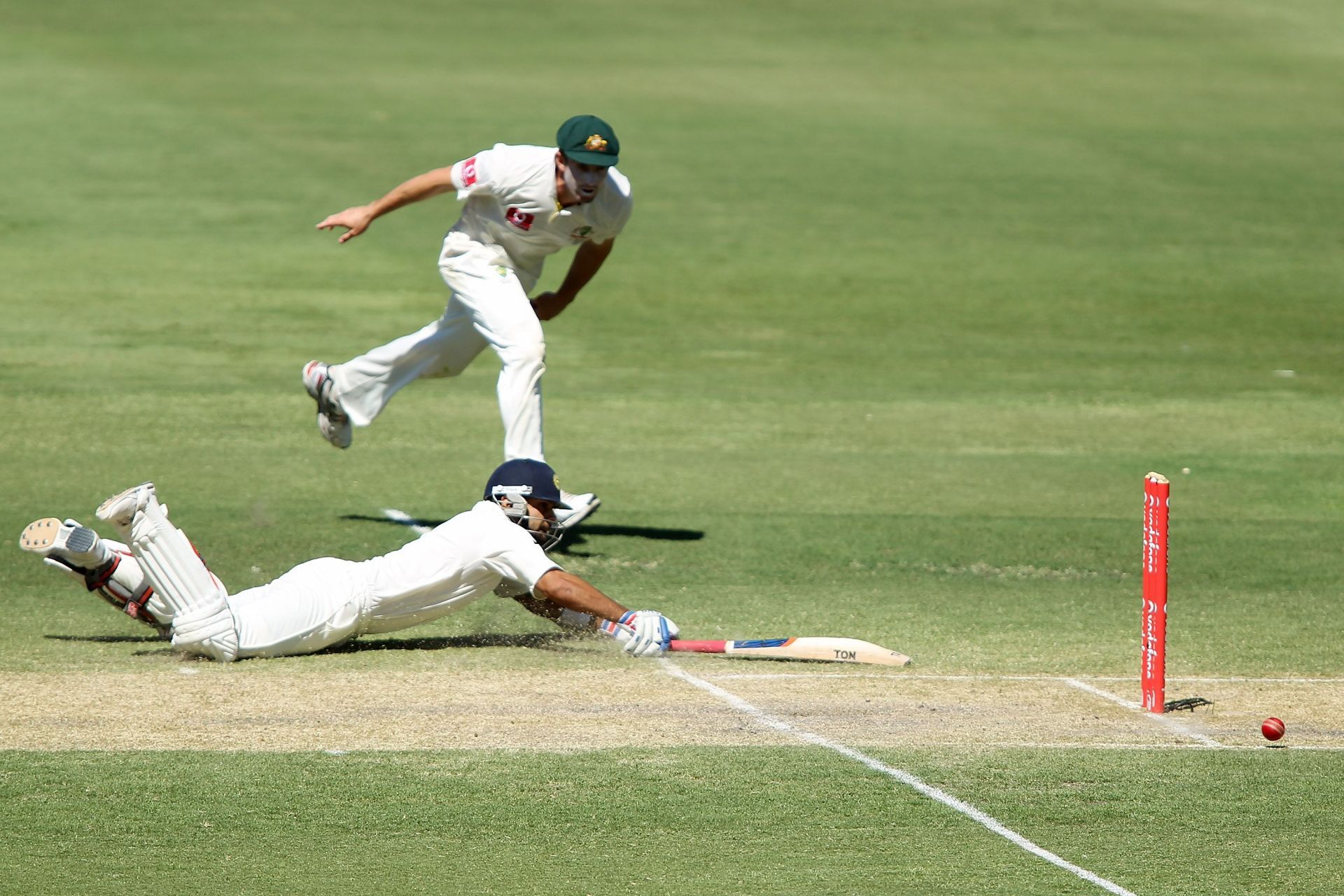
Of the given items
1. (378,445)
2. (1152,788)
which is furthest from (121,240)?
(1152,788)

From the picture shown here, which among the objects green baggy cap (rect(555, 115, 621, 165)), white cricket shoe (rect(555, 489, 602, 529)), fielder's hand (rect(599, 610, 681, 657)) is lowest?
fielder's hand (rect(599, 610, 681, 657))

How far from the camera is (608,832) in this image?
20.6 feet

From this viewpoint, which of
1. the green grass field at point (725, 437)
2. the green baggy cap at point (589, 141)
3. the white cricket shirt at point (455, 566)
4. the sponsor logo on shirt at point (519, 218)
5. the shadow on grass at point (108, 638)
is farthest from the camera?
the sponsor logo on shirt at point (519, 218)

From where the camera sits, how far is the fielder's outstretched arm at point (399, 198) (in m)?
10.8

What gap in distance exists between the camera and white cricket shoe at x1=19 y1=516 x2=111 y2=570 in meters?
7.93

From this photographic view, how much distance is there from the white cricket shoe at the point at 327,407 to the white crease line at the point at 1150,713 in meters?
5.47

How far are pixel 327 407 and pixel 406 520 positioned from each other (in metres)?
1.05

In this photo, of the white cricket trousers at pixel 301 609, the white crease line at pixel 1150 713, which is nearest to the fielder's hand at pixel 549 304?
the white cricket trousers at pixel 301 609

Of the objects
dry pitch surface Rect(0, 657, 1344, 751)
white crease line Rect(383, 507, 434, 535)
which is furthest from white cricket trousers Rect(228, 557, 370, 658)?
white crease line Rect(383, 507, 434, 535)

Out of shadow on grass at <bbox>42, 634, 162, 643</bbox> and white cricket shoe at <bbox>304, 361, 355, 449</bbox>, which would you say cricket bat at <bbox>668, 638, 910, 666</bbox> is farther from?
white cricket shoe at <bbox>304, 361, 355, 449</bbox>

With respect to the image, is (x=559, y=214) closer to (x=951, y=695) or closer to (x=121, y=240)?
(x=951, y=695)

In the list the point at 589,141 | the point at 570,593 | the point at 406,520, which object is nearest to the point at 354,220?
the point at 589,141

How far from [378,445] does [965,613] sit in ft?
18.5

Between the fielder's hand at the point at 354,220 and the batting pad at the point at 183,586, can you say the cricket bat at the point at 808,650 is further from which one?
the fielder's hand at the point at 354,220
